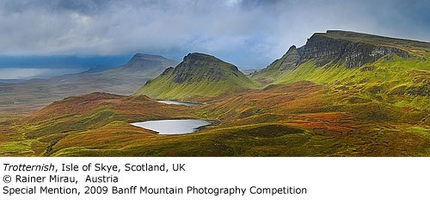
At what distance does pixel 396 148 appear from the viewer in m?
90.4

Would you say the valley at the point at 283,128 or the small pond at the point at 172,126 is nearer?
the valley at the point at 283,128

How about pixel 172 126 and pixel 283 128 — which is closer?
pixel 283 128

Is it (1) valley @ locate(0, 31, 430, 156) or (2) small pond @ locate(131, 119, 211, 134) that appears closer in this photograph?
(1) valley @ locate(0, 31, 430, 156)

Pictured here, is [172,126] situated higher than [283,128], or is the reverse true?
[172,126]

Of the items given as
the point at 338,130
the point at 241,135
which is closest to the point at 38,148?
the point at 241,135

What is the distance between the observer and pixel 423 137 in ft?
323

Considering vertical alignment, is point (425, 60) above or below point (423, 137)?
above
